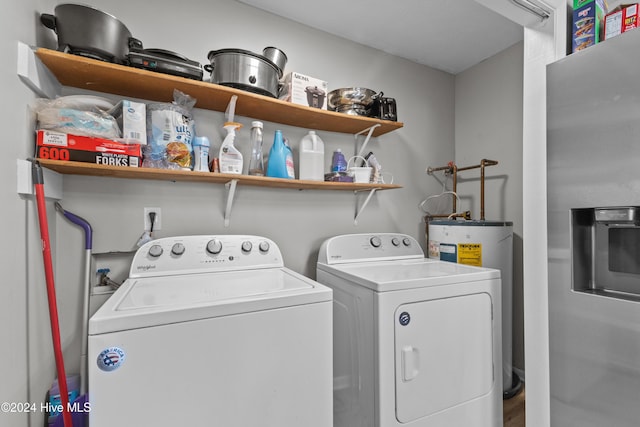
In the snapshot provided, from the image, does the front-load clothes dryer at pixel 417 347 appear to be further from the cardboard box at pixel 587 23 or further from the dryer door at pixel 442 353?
the cardboard box at pixel 587 23

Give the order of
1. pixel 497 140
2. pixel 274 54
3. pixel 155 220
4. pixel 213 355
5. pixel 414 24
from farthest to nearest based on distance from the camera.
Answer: pixel 497 140 < pixel 414 24 < pixel 274 54 < pixel 155 220 < pixel 213 355

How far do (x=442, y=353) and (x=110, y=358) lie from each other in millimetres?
1318

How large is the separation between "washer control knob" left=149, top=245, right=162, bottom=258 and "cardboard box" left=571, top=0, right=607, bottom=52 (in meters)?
2.14

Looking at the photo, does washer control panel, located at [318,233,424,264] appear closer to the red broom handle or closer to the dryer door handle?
the dryer door handle

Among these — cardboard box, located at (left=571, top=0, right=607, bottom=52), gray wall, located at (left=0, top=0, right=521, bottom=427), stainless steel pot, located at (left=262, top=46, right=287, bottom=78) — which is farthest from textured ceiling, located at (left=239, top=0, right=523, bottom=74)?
cardboard box, located at (left=571, top=0, right=607, bottom=52)

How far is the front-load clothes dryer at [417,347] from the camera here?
4.04ft

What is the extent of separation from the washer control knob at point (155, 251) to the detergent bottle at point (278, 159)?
0.72 m

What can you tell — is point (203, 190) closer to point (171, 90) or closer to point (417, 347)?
point (171, 90)

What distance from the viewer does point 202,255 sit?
57.5 inches

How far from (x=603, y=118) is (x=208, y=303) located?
62.9 inches

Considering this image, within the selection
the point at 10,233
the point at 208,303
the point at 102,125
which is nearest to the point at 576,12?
the point at 208,303

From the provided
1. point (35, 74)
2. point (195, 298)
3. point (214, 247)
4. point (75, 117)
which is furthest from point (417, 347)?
point (35, 74)

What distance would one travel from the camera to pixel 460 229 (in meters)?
1.92

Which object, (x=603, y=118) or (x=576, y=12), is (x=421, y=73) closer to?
(x=576, y=12)
